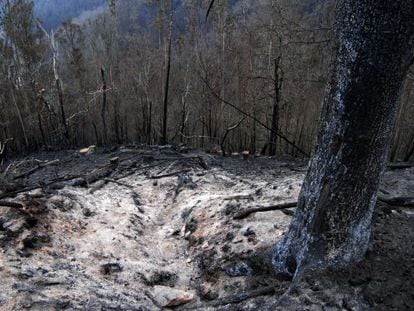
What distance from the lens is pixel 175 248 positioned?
4887 mm

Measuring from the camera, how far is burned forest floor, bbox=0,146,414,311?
2875 mm

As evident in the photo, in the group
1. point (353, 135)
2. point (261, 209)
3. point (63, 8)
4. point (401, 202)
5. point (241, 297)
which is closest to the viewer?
point (353, 135)

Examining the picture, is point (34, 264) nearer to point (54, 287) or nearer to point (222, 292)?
point (54, 287)

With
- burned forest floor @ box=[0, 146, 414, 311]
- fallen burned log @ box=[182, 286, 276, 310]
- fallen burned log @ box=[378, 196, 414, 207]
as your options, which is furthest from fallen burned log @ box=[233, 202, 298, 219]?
fallen burned log @ box=[182, 286, 276, 310]

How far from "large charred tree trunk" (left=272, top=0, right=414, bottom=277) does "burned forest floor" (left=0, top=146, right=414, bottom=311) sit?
0.27 m

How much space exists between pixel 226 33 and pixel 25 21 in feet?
29.4

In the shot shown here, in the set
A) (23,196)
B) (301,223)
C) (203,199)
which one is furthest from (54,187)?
(301,223)

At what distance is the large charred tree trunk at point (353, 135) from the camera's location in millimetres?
2305

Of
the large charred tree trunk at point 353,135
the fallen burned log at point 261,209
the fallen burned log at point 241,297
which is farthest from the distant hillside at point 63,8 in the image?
the large charred tree trunk at point 353,135

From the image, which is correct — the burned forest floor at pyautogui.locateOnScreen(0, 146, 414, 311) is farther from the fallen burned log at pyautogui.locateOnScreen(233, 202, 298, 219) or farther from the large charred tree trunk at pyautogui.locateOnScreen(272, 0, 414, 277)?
the large charred tree trunk at pyautogui.locateOnScreen(272, 0, 414, 277)

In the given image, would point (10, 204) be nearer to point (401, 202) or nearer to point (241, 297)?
point (241, 297)

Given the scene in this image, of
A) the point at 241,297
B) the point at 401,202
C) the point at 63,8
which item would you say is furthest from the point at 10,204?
the point at 63,8

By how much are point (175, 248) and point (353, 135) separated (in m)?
3.12

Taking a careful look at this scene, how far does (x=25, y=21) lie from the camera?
620 inches
